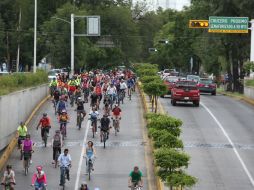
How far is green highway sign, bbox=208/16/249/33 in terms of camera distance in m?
56.2

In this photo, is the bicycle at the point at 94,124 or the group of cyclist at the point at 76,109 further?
the bicycle at the point at 94,124

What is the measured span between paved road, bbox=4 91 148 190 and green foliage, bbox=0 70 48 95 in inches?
Result: 90.5

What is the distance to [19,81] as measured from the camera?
131 ft

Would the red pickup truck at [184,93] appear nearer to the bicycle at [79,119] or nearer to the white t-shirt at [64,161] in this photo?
the bicycle at [79,119]

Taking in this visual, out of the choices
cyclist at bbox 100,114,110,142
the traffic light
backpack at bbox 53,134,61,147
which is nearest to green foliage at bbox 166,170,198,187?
backpack at bbox 53,134,61,147

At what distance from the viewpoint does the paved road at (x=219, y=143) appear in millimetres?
24433

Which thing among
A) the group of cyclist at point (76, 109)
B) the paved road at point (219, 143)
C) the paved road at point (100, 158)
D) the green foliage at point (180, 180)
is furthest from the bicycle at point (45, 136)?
the green foliage at point (180, 180)

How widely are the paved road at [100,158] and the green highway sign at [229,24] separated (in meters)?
20.7

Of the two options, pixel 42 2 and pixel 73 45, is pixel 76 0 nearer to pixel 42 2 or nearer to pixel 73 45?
pixel 42 2

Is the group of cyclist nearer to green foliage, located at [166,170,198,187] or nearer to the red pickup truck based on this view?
green foliage, located at [166,170,198,187]

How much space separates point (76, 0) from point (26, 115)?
6009 cm

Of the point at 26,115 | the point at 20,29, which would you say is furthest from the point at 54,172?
the point at 20,29

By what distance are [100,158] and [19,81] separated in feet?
44.5

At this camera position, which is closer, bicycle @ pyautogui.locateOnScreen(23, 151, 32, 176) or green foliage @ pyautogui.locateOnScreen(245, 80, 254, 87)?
bicycle @ pyautogui.locateOnScreen(23, 151, 32, 176)
